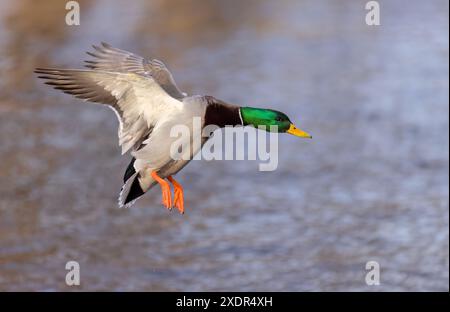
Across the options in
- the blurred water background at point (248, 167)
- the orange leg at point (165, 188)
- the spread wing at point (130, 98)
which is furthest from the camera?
the blurred water background at point (248, 167)

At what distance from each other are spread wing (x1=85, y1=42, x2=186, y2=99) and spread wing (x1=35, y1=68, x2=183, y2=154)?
0.10m

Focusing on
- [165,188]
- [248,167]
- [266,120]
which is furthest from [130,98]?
[248,167]

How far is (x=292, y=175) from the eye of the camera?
43.2ft

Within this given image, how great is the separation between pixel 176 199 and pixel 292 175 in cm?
816

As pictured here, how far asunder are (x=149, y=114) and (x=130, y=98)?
13 centimetres

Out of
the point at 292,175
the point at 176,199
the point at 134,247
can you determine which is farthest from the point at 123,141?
the point at 292,175

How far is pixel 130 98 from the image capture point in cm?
520

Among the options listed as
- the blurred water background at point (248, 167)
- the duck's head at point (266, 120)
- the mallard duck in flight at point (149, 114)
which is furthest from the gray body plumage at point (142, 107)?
the blurred water background at point (248, 167)

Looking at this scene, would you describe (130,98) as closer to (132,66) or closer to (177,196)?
(132,66)

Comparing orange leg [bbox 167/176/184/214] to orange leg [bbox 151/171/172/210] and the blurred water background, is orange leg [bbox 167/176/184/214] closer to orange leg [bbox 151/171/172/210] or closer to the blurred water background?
orange leg [bbox 151/171/172/210]

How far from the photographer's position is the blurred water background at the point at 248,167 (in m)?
11.2

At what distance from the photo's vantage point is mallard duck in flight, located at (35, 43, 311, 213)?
4961 mm

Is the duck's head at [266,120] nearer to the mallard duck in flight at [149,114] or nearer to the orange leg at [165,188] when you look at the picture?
the mallard duck in flight at [149,114]

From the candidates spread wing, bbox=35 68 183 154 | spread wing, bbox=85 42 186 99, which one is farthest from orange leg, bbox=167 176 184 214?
spread wing, bbox=85 42 186 99
